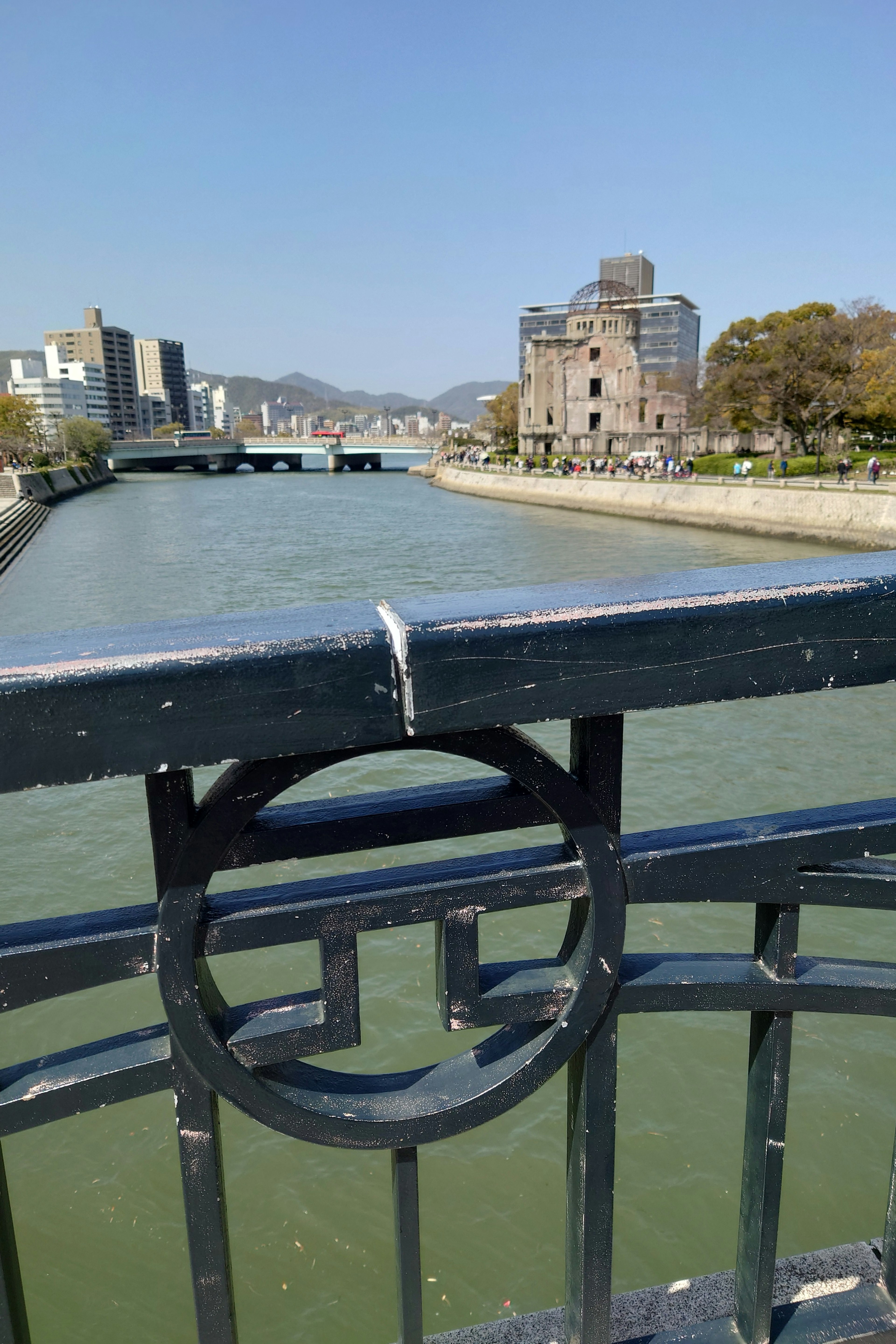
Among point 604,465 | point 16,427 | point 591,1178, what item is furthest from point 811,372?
point 16,427

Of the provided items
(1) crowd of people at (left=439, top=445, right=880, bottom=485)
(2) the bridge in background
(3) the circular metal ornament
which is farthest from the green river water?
(2) the bridge in background

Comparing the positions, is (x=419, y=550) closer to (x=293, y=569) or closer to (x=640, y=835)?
(x=293, y=569)

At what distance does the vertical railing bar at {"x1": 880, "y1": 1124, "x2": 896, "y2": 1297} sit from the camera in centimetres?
128

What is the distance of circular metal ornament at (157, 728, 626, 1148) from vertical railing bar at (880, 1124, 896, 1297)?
0.57m

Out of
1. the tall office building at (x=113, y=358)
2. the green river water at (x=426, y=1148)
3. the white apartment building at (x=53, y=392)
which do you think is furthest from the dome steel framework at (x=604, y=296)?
the tall office building at (x=113, y=358)

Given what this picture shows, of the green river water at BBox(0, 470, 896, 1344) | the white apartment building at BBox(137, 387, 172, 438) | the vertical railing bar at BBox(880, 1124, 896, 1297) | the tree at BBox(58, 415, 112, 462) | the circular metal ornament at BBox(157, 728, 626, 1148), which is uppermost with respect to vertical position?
the white apartment building at BBox(137, 387, 172, 438)

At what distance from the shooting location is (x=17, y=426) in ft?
206

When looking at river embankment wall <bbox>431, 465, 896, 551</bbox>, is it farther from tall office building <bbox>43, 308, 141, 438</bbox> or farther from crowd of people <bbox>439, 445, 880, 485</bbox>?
tall office building <bbox>43, 308, 141, 438</bbox>

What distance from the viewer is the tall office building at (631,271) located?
16112 cm

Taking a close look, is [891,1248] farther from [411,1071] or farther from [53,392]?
[53,392]

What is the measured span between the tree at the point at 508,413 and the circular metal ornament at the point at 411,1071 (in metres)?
84.7

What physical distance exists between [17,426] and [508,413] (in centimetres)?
4111

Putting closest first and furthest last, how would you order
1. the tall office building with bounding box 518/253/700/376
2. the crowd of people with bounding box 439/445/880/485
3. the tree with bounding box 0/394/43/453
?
the crowd of people with bounding box 439/445/880/485 < the tree with bounding box 0/394/43/453 < the tall office building with bounding box 518/253/700/376

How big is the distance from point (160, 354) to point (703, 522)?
185989 mm
